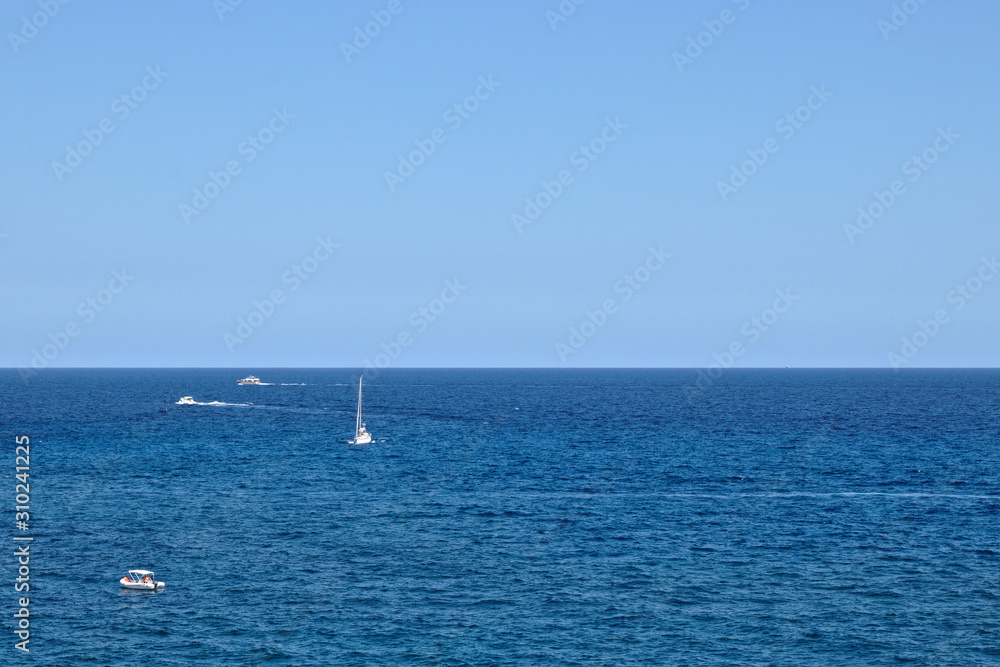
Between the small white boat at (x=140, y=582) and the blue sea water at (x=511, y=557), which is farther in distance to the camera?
the small white boat at (x=140, y=582)

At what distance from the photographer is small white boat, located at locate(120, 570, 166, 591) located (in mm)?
58938

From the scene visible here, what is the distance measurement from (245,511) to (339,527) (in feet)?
38.8

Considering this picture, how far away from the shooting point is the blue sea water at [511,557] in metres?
51.2

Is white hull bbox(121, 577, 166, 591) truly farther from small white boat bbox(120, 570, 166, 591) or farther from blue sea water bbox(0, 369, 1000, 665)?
blue sea water bbox(0, 369, 1000, 665)

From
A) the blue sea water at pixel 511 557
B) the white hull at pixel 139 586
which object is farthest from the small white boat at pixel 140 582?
the blue sea water at pixel 511 557

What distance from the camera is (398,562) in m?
66.9

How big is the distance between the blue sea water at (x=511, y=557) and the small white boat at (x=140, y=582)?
1019 millimetres

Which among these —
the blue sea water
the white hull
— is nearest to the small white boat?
the white hull

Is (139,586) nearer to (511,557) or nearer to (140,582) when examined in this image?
(140,582)

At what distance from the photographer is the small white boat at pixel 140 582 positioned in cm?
5894

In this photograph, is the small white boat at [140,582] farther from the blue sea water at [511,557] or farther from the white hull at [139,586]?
the blue sea water at [511,557]

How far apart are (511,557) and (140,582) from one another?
997 inches

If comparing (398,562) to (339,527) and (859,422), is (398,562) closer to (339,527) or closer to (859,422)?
(339,527)

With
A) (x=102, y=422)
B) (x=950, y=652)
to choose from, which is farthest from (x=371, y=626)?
(x=102, y=422)
